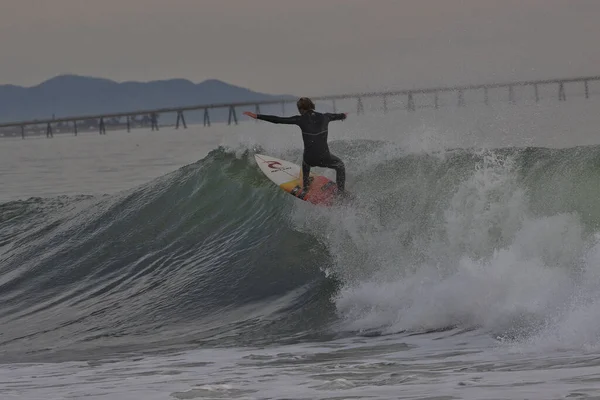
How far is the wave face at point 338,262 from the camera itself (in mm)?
9727

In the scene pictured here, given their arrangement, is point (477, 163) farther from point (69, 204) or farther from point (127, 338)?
point (69, 204)

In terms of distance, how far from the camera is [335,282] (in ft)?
40.4

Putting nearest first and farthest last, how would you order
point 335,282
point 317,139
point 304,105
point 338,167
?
point 335,282 < point 304,105 < point 317,139 < point 338,167

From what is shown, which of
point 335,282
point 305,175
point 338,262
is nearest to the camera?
point 335,282

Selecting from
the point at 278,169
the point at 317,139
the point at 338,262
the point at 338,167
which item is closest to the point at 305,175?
the point at 338,167

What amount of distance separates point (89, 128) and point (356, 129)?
164 m

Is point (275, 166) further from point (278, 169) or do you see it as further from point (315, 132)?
point (315, 132)

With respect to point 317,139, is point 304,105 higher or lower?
higher

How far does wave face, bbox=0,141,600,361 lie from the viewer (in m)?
9.73

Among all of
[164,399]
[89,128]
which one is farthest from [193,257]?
[89,128]

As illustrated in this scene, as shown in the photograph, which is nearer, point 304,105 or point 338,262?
point 338,262

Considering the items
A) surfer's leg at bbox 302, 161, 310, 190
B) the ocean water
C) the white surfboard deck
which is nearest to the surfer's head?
surfer's leg at bbox 302, 161, 310, 190

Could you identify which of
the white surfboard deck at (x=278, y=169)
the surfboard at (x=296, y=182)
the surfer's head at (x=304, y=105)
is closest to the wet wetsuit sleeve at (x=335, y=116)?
the surfer's head at (x=304, y=105)

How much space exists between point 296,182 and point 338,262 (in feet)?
8.51
